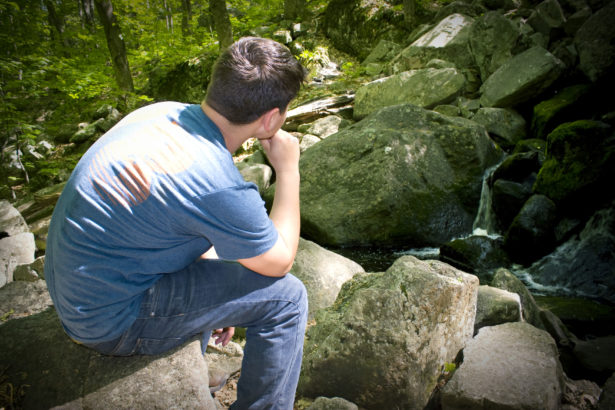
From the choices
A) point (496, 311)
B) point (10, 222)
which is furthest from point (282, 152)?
point (10, 222)

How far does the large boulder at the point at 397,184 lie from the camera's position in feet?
17.4

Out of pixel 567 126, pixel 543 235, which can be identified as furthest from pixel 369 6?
pixel 543 235

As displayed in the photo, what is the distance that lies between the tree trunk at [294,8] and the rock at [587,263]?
39.6ft

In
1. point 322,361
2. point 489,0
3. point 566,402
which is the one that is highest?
point 489,0

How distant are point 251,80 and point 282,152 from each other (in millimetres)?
447

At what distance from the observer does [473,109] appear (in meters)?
7.58

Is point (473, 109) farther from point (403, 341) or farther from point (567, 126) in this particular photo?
point (403, 341)

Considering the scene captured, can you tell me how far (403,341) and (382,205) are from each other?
328cm

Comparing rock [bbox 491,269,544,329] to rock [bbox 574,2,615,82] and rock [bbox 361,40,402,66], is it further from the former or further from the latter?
rock [bbox 361,40,402,66]

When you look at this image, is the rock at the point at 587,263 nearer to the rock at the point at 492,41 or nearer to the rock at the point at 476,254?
the rock at the point at 476,254

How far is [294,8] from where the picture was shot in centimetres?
1334

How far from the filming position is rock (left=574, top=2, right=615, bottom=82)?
6348 millimetres

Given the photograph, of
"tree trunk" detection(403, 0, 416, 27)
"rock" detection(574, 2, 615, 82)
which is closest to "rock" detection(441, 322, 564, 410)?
"rock" detection(574, 2, 615, 82)

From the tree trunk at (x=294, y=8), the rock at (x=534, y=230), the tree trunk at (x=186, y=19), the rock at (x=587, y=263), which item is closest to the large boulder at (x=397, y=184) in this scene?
the rock at (x=534, y=230)
